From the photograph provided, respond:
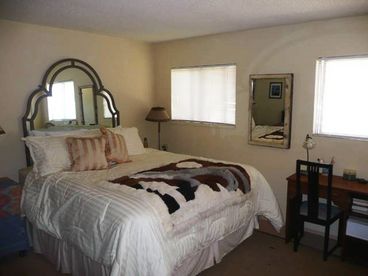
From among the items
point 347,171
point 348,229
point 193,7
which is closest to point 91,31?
point 193,7

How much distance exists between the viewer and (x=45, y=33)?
134 inches

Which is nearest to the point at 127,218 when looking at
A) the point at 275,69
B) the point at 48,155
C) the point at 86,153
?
the point at 86,153

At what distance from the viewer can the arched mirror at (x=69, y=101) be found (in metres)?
3.38

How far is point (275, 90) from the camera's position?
349cm

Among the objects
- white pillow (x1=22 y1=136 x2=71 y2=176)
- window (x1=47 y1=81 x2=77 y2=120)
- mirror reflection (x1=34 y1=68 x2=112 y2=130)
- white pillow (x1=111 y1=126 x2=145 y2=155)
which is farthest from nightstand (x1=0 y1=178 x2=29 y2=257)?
white pillow (x1=111 y1=126 x2=145 y2=155)

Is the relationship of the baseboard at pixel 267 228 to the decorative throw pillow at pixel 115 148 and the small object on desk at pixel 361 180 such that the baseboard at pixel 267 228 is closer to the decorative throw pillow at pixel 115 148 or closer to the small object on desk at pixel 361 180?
the small object on desk at pixel 361 180

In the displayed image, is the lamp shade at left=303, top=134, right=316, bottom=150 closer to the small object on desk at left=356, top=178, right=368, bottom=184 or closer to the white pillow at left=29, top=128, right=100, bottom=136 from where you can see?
the small object on desk at left=356, top=178, right=368, bottom=184

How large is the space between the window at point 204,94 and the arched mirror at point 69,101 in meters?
0.98

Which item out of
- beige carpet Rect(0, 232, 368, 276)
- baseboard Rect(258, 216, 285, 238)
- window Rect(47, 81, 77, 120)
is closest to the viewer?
beige carpet Rect(0, 232, 368, 276)

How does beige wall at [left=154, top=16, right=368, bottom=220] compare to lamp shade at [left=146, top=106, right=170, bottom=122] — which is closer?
beige wall at [left=154, top=16, right=368, bottom=220]

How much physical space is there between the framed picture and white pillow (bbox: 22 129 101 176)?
2333 mm

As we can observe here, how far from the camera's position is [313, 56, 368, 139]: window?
119 inches

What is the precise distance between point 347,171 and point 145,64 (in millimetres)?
3081

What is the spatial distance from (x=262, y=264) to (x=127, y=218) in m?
1.49
